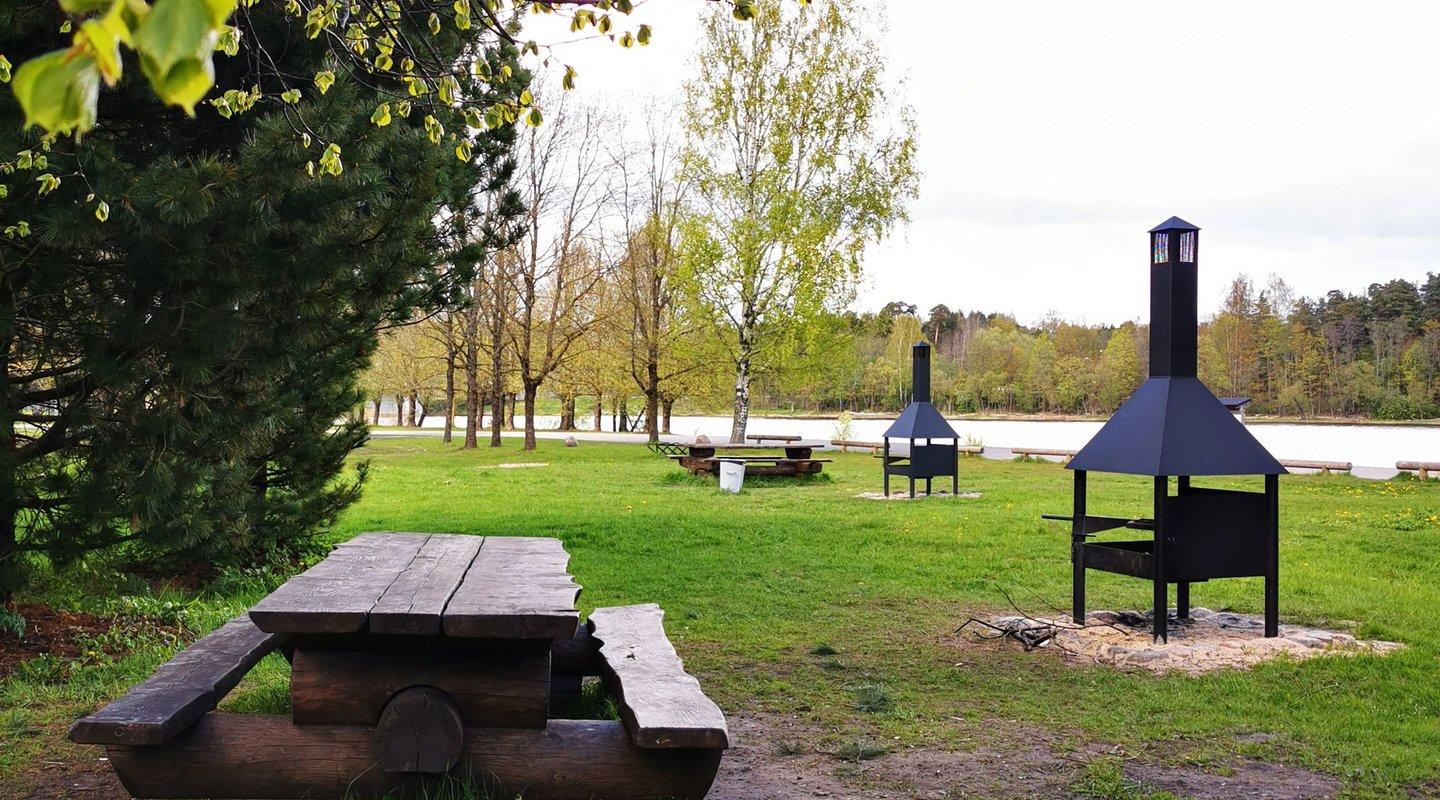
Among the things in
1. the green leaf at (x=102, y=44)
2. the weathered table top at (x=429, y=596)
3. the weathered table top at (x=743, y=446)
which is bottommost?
the weathered table top at (x=743, y=446)

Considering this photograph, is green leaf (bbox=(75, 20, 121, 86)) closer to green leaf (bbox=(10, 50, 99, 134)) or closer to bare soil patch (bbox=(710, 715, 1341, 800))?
green leaf (bbox=(10, 50, 99, 134))

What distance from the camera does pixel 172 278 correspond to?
193 inches

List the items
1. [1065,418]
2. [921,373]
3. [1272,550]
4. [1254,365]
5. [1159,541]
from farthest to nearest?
[1065,418], [1254,365], [921,373], [1272,550], [1159,541]

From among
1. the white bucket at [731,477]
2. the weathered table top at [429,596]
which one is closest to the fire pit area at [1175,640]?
the weathered table top at [429,596]

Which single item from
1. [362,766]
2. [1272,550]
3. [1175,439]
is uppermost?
[1175,439]

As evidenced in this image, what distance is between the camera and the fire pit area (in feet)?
20.4

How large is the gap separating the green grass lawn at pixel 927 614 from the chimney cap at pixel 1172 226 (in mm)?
2743

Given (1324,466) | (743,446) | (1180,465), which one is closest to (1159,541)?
(1180,465)

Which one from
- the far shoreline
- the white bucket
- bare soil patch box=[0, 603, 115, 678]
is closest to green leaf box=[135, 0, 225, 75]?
bare soil patch box=[0, 603, 115, 678]

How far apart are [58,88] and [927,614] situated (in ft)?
24.0

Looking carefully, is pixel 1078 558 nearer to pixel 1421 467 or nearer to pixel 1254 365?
pixel 1421 467

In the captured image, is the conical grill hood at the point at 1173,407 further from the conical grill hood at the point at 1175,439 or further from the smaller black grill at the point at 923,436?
the smaller black grill at the point at 923,436

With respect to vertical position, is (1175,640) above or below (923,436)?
below

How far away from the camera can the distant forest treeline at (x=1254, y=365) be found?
60244mm
